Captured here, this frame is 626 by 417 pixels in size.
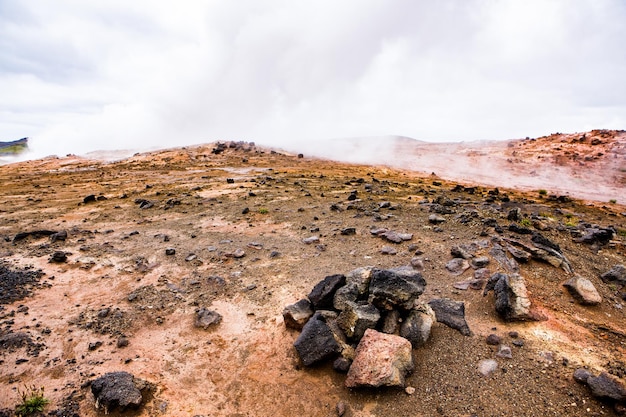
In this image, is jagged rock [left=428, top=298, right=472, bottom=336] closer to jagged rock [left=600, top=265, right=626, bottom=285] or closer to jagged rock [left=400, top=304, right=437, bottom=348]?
jagged rock [left=400, top=304, right=437, bottom=348]

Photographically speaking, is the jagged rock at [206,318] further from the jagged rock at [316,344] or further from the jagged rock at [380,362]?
the jagged rock at [380,362]

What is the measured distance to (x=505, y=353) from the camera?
5996 mm

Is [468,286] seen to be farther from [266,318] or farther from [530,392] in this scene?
[266,318]

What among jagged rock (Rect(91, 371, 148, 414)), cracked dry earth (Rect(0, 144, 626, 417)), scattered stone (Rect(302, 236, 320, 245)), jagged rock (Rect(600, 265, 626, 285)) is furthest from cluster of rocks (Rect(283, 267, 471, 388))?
scattered stone (Rect(302, 236, 320, 245))

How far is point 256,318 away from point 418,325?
3.67m

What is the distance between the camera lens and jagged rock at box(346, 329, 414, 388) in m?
5.48

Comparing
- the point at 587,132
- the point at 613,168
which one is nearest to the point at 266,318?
the point at 613,168

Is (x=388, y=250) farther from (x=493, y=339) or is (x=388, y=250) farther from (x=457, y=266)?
(x=493, y=339)

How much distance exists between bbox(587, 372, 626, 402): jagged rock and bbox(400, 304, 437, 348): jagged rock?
7.99 ft

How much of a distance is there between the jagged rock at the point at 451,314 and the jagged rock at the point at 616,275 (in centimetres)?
445

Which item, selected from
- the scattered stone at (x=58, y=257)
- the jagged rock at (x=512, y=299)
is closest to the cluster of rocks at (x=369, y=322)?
the jagged rock at (x=512, y=299)

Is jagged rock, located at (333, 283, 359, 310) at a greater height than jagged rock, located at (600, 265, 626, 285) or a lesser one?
greater

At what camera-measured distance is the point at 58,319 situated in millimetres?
7801

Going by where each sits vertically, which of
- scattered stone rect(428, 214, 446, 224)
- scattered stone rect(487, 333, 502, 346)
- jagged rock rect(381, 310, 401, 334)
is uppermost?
scattered stone rect(428, 214, 446, 224)
